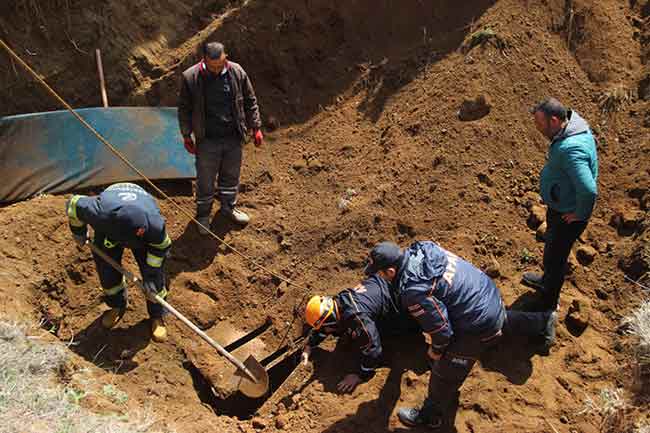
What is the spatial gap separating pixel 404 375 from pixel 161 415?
1962mm

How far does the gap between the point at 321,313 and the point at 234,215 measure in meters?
2.02

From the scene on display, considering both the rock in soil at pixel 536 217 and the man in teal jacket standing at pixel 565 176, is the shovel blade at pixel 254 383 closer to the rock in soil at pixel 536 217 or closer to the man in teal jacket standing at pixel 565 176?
the man in teal jacket standing at pixel 565 176

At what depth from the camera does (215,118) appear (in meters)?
5.59

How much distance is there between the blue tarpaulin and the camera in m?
5.94

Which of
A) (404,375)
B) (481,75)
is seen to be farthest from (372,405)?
(481,75)

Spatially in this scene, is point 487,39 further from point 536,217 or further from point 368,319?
point 368,319

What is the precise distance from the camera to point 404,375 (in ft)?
15.8

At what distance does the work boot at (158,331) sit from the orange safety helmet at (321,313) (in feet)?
4.72

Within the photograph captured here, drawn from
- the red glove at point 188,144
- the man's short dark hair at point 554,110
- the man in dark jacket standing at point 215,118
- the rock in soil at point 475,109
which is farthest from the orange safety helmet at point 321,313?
the rock in soil at point 475,109

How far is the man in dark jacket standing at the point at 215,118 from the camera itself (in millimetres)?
5395

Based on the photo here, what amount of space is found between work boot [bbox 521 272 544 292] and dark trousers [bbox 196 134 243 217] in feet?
9.85

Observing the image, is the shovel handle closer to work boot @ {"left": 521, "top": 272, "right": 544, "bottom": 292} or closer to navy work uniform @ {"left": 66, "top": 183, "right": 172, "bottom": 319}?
navy work uniform @ {"left": 66, "top": 183, "right": 172, "bottom": 319}

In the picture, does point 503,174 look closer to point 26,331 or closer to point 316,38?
point 316,38

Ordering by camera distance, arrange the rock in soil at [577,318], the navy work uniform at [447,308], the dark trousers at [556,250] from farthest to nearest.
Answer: the rock in soil at [577,318]
the dark trousers at [556,250]
the navy work uniform at [447,308]
